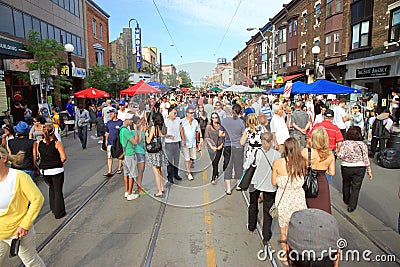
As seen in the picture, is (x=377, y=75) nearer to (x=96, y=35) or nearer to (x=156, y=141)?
(x=156, y=141)

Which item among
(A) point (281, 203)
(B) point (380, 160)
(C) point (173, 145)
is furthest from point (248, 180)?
(B) point (380, 160)

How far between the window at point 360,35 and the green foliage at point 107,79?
728 inches

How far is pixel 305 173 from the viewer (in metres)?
3.52

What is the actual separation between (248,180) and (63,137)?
13406 mm

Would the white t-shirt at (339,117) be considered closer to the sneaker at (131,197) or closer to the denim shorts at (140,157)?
the denim shorts at (140,157)

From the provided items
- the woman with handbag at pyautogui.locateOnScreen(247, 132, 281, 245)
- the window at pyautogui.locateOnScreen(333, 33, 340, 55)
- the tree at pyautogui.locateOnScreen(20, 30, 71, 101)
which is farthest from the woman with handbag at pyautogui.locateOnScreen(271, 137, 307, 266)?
the window at pyautogui.locateOnScreen(333, 33, 340, 55)

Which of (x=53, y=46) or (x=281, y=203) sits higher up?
(x=53, y=46)

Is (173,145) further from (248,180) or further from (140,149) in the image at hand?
(248,180)

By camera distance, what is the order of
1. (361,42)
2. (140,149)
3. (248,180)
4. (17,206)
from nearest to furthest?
(17,206) → (248,180) → (140,149) → (361,42)

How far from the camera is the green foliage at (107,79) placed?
81.9 feet

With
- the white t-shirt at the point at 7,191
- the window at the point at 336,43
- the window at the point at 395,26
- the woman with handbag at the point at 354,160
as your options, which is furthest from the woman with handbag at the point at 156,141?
the window at the point at 336,43

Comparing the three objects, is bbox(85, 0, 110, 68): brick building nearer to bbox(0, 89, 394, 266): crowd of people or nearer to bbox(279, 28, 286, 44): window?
A: bbox(279, 28, 286, 44): window

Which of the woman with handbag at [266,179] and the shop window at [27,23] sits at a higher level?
the shop window at [27,23]

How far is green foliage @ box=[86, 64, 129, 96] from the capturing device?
2497 centimetres
